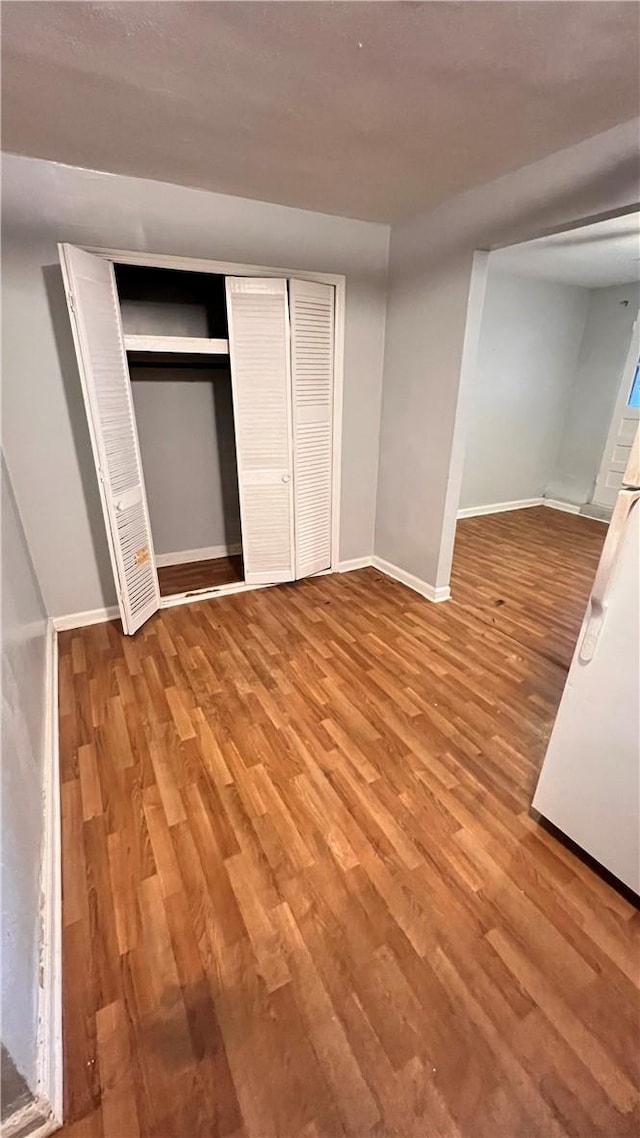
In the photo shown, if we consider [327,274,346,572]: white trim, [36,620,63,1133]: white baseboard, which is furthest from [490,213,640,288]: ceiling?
[36,620,63,1133]: white baseboard

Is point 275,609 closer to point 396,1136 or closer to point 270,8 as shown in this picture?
point 396,1136

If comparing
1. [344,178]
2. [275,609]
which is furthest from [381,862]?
[344,178]

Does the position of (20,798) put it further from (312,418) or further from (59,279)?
(312,418)

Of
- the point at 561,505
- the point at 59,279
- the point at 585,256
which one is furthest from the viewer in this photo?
the point at 561,505

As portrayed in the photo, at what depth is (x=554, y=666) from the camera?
250cm

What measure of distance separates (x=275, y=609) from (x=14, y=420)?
1822 millimetres

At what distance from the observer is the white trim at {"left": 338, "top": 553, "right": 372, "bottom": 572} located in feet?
12.1

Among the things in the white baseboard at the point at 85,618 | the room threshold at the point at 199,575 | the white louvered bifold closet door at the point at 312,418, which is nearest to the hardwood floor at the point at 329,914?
the white baseboard at the point at 85,618

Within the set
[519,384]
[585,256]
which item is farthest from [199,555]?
[585,256]

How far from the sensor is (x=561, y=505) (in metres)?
5.54

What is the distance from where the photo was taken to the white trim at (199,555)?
3756mm

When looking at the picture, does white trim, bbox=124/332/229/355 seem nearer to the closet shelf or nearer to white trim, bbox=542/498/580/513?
the closet shelf

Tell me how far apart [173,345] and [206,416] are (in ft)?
2.97

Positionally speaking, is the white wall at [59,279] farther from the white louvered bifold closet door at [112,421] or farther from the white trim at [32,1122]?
the white trim at [32,1122]
